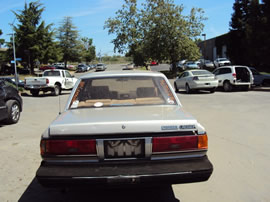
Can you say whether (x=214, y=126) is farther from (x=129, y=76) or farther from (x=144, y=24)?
(x=144, y=24)

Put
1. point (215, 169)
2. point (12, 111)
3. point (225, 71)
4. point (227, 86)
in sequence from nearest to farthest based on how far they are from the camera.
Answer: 1. point (215, 169)
2. point (12, 111)
3. point (227, 86)
4. point (225, 71)

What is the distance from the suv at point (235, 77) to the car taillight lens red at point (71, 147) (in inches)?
666

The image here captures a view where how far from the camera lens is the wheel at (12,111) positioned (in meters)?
9.22

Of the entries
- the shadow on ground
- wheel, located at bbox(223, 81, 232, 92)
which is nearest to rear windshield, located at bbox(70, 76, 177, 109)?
the shadow on ground

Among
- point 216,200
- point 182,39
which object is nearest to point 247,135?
point 216,200

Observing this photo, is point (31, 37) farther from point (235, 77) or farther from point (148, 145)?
point (148, 145)

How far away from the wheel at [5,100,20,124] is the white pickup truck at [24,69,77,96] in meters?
9.52

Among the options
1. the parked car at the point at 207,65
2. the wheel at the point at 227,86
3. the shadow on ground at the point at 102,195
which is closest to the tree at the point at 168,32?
the parked car at the point at 207,65

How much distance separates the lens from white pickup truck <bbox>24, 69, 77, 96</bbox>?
65.5 ft

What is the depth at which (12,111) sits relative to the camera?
9.43 m

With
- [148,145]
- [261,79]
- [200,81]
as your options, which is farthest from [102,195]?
[261,79]

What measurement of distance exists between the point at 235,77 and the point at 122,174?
17081 millimetres

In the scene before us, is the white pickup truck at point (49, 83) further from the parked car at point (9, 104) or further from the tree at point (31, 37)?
the tree at point (31, 37)

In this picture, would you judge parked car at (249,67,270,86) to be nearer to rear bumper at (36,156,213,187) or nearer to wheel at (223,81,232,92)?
wheel at (223,81,232,92)
